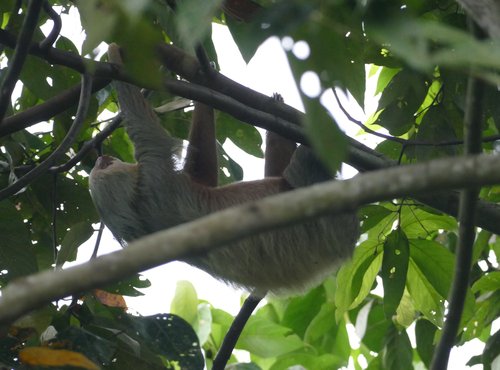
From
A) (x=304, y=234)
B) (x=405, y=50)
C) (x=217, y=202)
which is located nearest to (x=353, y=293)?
(x=304, y=234)

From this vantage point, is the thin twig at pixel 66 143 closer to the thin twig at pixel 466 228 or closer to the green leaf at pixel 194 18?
the thin twig at pixel 466 228

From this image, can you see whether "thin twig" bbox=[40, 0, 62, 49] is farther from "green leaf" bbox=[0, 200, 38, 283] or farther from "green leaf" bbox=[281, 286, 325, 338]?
"green leaf" bbox=[281, 286, 325, 338]

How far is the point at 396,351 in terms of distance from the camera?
559 cm

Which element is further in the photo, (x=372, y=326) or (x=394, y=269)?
(x=372, y=326)

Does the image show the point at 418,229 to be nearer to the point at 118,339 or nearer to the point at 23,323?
the point at 118,339

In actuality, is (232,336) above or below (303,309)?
below

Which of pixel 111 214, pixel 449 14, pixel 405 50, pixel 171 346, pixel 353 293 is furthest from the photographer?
pixel 111 214

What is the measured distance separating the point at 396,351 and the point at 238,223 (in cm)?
420

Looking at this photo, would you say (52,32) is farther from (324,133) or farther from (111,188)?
(324,133)

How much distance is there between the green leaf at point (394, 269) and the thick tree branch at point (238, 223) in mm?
2939

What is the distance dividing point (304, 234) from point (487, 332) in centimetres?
229

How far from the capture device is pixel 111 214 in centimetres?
536

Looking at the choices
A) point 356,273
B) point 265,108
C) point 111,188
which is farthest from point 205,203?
point 265,108

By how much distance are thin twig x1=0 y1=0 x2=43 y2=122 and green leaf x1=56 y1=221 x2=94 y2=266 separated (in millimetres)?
774
